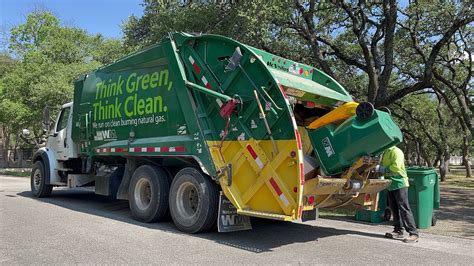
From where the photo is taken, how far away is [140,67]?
8695 millimetres

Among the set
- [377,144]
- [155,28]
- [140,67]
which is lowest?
[377,144]

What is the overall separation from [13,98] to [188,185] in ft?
74.9

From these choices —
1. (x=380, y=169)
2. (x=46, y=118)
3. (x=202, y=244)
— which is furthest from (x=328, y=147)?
(x=46, y=118)

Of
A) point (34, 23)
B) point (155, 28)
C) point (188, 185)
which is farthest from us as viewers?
point (34, 23)

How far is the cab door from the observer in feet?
37.2

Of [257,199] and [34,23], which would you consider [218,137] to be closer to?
[257,199]

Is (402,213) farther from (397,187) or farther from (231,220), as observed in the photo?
(231,220)

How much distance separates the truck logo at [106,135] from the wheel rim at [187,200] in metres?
2.60

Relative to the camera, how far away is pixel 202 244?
21.1 ft

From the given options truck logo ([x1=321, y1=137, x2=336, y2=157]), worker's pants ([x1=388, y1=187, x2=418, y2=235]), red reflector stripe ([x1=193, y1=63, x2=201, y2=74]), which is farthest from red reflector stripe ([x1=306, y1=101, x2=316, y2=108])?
worker's pants ([x1=388, y1=187, x2=418, y2=235])

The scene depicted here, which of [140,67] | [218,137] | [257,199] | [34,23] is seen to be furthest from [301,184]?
[34,23]

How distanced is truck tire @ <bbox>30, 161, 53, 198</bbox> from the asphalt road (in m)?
2.81

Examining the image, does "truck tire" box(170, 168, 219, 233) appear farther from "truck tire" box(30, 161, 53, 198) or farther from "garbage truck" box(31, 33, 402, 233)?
"truck tire" box(30, 161, 53, 198)

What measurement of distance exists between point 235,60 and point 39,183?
7.71 meters
